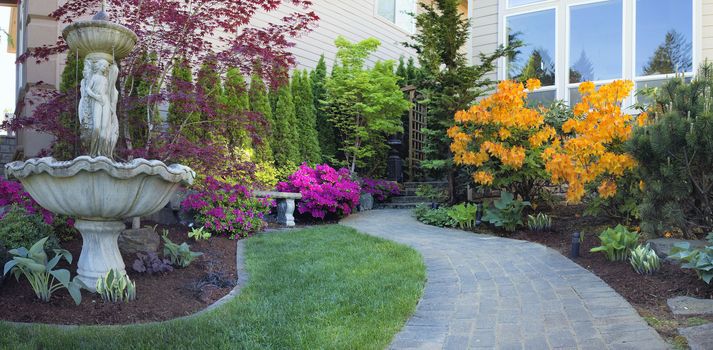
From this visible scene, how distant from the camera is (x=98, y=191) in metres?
3.56

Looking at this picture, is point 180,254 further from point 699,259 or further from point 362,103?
point 362,103

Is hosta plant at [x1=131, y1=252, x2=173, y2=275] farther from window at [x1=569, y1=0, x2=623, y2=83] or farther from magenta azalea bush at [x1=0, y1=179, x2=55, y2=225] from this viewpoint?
window at [x1=569, y1=0, x2=623, y2=83]

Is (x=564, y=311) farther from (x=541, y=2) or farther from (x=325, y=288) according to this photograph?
(x=541, y=2)

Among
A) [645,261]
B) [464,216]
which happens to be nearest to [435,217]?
[464,216]

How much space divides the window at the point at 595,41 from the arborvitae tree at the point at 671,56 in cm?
55

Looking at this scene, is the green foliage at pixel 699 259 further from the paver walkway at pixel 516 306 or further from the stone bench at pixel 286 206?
the stone bench at pixel 286 206

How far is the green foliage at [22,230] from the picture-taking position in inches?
168

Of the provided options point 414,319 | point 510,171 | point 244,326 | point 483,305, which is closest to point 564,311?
point 483,305

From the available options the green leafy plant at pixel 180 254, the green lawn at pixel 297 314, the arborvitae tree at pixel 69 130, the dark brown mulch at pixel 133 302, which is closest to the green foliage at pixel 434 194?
the green lawn at pixel 297 314

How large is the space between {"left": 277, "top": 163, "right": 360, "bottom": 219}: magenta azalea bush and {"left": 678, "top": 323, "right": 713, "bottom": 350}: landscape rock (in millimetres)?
5840

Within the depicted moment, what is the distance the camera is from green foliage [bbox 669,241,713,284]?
3664mm

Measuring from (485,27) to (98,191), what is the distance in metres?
8.88

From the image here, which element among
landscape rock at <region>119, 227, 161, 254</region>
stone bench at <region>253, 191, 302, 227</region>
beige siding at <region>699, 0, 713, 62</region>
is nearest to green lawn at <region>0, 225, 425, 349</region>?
landscape rock at <region>119, 227, 161, 254</region>

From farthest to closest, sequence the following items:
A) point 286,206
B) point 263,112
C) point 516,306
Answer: point 263,112 < point 286,206 < point 516,306
